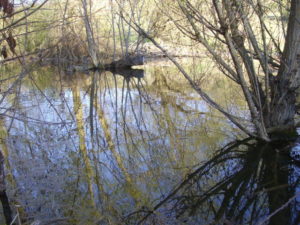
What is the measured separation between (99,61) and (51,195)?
14.2m

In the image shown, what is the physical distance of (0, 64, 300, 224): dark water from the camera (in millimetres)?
3180

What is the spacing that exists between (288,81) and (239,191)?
1.97 meters

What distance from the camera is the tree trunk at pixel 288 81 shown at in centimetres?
462

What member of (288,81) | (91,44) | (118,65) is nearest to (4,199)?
(288,81)

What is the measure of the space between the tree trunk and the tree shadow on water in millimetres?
394

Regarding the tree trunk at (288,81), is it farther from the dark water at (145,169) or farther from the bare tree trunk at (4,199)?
the bare tree trunk at (4,199)

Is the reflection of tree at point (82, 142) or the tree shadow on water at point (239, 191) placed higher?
the reflection of tree at point (82, 142)

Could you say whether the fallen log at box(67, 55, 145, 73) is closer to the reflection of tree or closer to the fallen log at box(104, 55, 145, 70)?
the fallen log at box(104, 55, 145, 70)

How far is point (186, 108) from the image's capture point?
286 inches

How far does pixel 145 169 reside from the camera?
4223 millimetres

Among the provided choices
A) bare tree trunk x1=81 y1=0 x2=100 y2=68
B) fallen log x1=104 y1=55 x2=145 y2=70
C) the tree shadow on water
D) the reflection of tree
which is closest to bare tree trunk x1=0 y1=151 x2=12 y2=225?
the reflection of tree

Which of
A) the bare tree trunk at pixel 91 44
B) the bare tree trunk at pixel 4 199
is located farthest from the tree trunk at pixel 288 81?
the bare tree trunk at pixel 91 44

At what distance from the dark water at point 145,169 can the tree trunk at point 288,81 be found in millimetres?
403

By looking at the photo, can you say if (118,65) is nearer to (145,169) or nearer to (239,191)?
(145,169)
